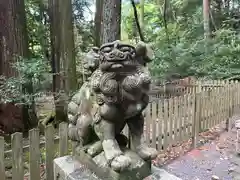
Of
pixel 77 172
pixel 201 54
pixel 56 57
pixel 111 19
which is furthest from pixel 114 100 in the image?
pixel 201 54

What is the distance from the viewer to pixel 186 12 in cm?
1379

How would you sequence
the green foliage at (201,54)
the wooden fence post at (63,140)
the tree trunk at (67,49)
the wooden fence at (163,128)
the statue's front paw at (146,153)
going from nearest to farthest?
the statue's front paw at (146,153) → the wooden fence at (163,128) → the wooden fence post at (63,140) → the tree trunk at (67,49) → the green foliage at (201,54)

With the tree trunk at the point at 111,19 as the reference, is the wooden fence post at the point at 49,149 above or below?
below

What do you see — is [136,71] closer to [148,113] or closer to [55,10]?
[148,113]

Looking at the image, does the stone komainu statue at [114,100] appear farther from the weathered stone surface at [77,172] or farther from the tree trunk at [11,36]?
the tree trunk at [11,36]

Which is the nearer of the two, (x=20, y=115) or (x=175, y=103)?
(x=175, y=103)

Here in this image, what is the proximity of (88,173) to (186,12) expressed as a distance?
547 inches

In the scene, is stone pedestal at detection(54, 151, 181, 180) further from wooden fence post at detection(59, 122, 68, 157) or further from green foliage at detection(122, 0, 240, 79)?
green foliage at detection(122, 0, 240, 79)

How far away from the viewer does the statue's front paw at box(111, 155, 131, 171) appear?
128cm

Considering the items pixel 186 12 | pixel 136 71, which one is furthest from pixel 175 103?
pixel 186 12

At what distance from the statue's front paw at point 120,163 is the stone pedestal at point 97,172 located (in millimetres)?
66

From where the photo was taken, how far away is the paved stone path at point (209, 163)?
139 inches

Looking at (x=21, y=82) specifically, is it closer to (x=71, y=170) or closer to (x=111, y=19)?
(x=111, y=19)

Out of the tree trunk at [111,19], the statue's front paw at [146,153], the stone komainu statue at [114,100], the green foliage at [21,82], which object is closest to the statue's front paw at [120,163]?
the stone komainu statue at [114,100]
